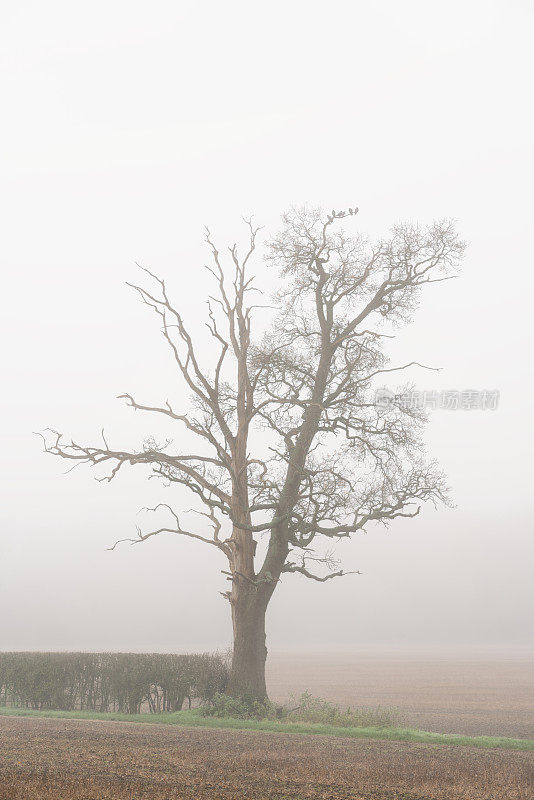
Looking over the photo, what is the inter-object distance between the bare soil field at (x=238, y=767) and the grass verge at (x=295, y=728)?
148cm

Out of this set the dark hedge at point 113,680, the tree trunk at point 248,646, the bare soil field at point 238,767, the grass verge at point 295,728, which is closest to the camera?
the bare soil field at point 238,767

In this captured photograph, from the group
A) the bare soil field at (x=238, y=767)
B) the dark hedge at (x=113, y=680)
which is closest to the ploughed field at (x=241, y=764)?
the bare soil field at (x=238, y=767)

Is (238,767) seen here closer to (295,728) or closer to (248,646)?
(295,728)

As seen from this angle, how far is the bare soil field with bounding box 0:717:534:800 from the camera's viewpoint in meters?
10.2

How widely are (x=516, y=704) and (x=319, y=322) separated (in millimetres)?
15318

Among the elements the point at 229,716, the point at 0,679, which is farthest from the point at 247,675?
the point at 0,679

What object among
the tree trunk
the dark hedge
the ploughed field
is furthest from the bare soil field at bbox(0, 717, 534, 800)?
the dark hedge

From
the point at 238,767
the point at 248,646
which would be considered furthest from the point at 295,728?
the point at 238,767

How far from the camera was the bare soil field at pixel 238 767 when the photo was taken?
1019 cm

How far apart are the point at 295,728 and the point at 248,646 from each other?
3463 mm

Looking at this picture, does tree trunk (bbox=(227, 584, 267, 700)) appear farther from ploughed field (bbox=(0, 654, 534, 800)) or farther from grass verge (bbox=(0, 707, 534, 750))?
ploughed field (bbox=(0, 654, 534, 800))

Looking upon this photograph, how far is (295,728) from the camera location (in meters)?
20.4

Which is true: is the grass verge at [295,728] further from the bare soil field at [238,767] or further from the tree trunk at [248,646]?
the bare soil field at [238,767]

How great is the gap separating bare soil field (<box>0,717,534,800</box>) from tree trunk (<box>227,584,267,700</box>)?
15.6 ft
